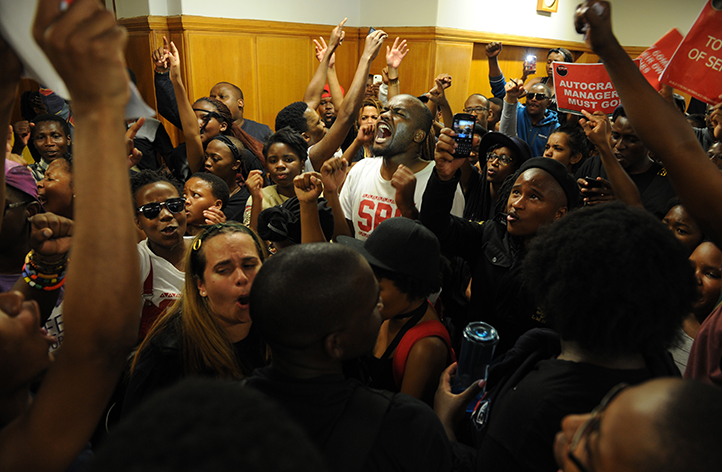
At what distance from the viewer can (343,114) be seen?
3.39 meters

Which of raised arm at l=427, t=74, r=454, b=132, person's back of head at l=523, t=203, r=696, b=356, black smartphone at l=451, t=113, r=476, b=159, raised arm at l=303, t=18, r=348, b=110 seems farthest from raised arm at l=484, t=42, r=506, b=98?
person's back of head at l=523, t=203, r=696, b=356

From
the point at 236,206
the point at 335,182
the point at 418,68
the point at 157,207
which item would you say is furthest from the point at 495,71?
the point at 157,207

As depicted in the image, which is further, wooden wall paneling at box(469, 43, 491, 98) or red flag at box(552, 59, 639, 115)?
wooden wall paneling at box(469, 43, 491, 98)

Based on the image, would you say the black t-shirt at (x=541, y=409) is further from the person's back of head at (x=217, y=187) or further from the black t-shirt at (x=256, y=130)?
the black t-shirt at (x=256, y=130)

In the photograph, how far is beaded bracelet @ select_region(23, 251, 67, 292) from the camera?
1408 mm

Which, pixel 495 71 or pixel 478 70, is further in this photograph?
pixel 478 70

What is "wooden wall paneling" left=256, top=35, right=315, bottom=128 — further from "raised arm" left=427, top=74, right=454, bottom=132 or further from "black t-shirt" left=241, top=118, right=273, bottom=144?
"raised arm" left=427, top=74, right=454, bottom=132

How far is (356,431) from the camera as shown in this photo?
3.29ft

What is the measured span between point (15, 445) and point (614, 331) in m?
1.19

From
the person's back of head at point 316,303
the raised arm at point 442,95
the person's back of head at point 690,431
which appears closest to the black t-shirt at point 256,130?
the raised arm at point 442,95

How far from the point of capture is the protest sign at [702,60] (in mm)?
2049

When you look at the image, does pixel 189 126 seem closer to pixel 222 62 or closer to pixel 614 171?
pixel 614 171

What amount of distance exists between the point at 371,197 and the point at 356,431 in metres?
2.22

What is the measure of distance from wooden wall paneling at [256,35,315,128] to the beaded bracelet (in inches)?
250
